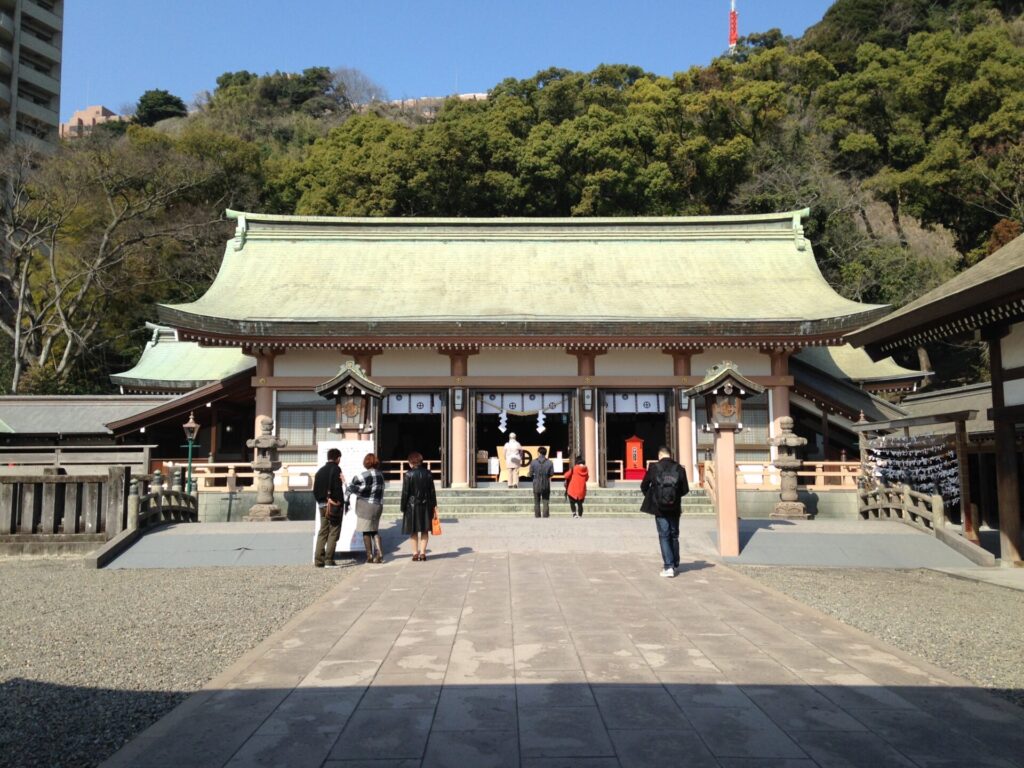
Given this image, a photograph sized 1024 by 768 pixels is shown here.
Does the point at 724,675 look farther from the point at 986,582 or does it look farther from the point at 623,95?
the point at 623,95

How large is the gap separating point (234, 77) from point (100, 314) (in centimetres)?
4448

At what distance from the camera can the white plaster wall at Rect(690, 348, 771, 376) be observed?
62.8 feet

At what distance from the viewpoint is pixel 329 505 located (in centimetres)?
1011

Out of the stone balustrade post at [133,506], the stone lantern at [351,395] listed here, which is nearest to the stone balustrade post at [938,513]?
the stone lantern at [351,395]

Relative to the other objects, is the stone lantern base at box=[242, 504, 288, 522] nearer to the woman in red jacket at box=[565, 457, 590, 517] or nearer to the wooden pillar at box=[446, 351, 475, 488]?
the wooden pillar at box=[446, 351, 475, 488]

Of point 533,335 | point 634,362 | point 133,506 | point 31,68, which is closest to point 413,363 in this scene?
point 533,335

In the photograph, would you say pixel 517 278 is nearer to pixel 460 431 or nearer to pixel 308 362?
pixel 460 431

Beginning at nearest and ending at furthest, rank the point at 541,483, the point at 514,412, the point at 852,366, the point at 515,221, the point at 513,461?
the point at 541,483 < the point at 513,461 < the point at 514,412 < the point at 852,366 < the point at 515,221

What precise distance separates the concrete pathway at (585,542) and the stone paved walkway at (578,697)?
430cm

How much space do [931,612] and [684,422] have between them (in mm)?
11434

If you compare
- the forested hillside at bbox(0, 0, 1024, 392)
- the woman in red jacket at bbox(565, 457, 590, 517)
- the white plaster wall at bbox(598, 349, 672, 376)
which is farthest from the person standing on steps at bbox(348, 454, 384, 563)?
the forested hillside at bbox(0, 0, 1024, 392)

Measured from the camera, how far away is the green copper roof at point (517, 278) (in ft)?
59.2

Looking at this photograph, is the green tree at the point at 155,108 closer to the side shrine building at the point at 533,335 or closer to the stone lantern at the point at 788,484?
the side shrine building at the point at 533,335

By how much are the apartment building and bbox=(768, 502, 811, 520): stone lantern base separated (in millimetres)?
46865
